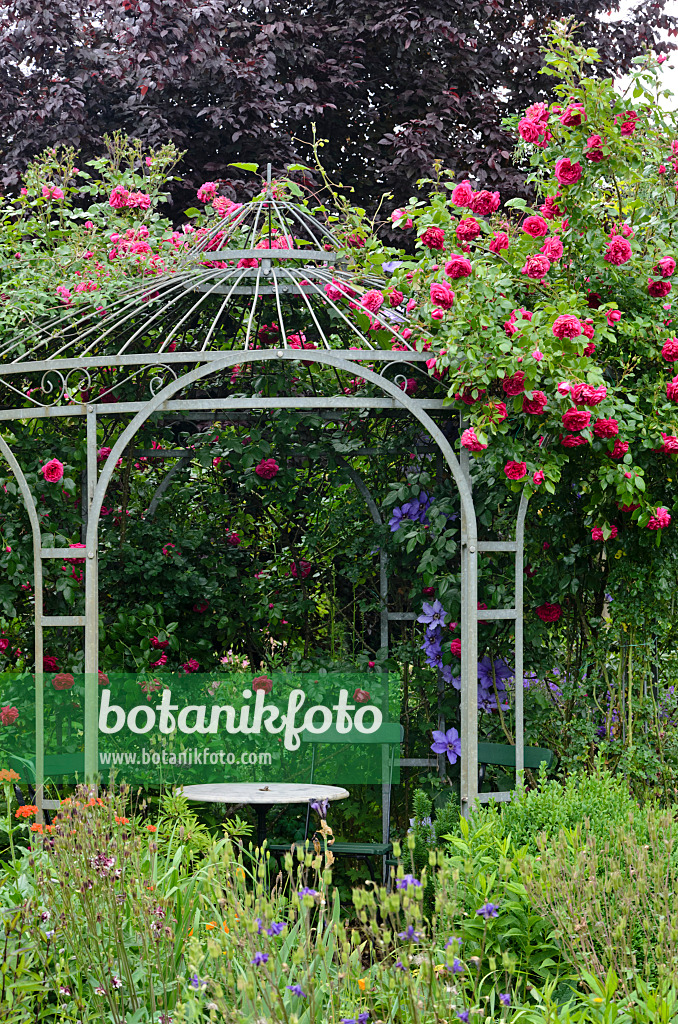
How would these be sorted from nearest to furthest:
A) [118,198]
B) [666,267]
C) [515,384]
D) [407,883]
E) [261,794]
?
1. [407,883]
2. [515,384]
3. [666,267]
4. [261,794]
5. [118,198]

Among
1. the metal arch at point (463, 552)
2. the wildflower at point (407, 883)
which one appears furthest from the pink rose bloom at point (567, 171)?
the wildflower at point (407, 883)

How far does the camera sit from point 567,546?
4473 mm

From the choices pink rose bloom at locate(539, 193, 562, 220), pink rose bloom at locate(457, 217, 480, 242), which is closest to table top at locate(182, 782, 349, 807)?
pink rose bloom at locate(457, 217, 480, 242)

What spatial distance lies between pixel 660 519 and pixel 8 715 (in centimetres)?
307

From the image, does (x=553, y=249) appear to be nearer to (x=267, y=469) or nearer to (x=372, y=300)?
(x=372, y=300)

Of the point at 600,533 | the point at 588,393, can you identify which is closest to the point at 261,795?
the point at 600,533

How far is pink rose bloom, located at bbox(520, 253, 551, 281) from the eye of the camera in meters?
3.90

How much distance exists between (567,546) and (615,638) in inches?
17.5

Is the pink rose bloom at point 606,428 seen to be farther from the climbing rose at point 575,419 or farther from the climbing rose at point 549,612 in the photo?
the climbing rose at point 549,612

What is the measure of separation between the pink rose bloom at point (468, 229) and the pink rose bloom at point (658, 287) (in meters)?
0.71

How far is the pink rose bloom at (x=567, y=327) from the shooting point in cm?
372

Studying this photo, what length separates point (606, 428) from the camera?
388cm

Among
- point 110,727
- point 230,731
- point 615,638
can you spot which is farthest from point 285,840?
point 615,638

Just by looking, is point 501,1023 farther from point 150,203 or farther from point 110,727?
point 150,203
